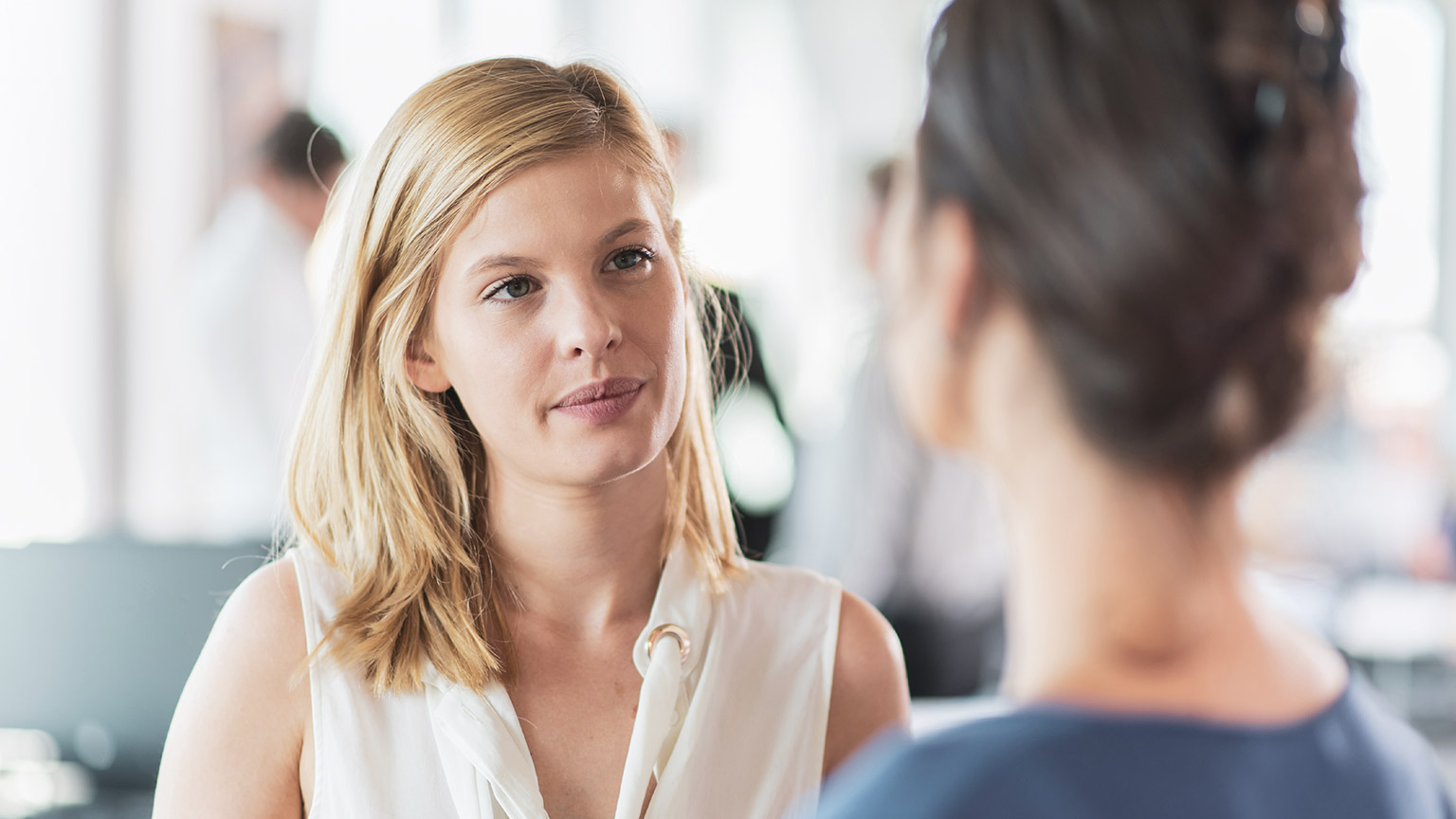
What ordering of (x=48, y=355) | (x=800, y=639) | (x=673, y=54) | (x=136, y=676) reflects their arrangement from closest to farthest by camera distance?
(x=800, y=639) < (x=136, y=676) < (x=48, y=355) < (x=673, y=54)

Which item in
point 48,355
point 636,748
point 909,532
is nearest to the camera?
point 636,748

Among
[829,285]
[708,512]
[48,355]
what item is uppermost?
[708,512]

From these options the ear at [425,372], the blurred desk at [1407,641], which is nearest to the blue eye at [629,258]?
the ear at [425,372]

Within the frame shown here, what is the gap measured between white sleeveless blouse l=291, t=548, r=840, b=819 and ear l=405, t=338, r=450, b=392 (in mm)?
241

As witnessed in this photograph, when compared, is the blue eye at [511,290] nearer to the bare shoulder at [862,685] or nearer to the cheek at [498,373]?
the cheek at [498,373]

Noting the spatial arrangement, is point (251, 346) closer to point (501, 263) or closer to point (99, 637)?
point (99, 637)

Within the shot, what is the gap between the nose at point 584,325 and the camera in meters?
1.35

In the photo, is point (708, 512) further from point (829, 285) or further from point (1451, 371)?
point (829, 285)

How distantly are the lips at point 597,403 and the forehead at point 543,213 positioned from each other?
0.15 m

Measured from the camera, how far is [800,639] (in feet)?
5.06

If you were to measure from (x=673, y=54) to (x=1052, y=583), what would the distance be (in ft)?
23.8

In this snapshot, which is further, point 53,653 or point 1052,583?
point 53,653

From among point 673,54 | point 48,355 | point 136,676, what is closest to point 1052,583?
point 136,676

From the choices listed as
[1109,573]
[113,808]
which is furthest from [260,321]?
[1109,573]
